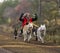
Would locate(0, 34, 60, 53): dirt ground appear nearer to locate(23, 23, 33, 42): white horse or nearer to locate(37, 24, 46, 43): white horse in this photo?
locate(37, 24, 46, 43): white horse

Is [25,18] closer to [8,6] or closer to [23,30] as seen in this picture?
[23,30]

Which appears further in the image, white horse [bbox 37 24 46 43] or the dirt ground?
white horse [bbox 37 24 46 43]

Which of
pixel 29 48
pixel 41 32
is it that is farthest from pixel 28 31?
pixel 29 48

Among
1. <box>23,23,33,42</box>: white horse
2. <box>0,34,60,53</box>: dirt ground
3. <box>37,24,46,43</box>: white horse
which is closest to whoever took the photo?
<box>0,34,60,53</box>: dirt ground

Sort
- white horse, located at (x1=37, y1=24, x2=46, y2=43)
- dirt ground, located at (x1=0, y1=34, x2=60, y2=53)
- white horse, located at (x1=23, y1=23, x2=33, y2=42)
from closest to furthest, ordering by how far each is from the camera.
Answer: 1. dirt ground, located at (x1=0, y1=34, x2=60, y2=53)
2. white horse, located at (x1=37, y1=24, x2=46, y2=43)
3. white horse, located at (x1=23, y1=23, x2=33, y2=42)

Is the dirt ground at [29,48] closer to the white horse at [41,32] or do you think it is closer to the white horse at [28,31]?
the white horse at [41,32]

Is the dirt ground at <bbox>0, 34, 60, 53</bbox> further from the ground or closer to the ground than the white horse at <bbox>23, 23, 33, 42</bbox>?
closer to the ground

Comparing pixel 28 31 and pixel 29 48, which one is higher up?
pixel 28 31

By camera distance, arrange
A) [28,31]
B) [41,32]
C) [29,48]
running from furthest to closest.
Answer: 1. [28,31]
2. [41,32]
3. [29,48]

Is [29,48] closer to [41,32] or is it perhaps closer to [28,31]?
[41,32]

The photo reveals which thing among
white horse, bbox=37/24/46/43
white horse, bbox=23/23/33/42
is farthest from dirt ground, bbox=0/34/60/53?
white horse, bbox=23/23/33/42

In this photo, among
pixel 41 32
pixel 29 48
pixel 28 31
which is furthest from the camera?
pixel 28 31

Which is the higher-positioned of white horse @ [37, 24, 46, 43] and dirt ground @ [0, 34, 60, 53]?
white horse @ [37, 24, 46, 43]

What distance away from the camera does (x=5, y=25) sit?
97.6 feet
